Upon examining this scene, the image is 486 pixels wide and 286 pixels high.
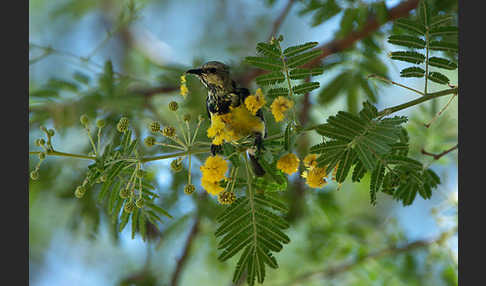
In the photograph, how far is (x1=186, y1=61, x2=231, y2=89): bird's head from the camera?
213cm

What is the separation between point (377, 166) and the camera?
1581mm

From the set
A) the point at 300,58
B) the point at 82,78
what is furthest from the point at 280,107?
the point at 82,78

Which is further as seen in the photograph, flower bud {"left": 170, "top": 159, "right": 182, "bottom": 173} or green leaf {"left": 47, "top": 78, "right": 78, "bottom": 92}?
green leaf {"left": 47, "top": 78, "right": 78, "bottom": 92}

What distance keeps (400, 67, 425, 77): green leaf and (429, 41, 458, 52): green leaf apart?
9cm

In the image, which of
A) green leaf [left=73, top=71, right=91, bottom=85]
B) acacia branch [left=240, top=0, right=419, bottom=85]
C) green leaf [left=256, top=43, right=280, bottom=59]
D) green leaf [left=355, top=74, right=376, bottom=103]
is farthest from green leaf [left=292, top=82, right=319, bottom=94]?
green leaf [left=73, top=71, right=91, bottom=85]

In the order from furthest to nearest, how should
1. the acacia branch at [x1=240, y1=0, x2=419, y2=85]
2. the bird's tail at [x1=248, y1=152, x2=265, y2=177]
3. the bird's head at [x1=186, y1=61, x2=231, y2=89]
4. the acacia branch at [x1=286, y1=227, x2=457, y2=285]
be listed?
the acacia branch at [x1=286, y1=227, x2=457, y2=285], the acacia branch at [x1=240, y1=0, x2=419, y2=85], the bird's head at [x1=186, y1=61, x2=231, y2=89], the bird's tail at [x1=248, y1=152, x2=265, y2=177]

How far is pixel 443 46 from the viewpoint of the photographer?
1.70m

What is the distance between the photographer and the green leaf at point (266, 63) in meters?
1.66

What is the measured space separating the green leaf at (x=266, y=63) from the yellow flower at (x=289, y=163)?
32 cm

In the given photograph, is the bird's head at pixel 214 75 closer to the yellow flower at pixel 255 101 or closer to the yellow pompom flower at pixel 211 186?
the yellow flower at pixel 255 101

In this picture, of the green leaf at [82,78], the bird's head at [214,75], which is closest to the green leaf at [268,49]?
the bird's head at [214,75]

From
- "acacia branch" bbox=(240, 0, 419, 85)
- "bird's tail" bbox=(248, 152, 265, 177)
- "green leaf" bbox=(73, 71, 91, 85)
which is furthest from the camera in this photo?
"green leaf" bbox=(73, 71, 91, 85)

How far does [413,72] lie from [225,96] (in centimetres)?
78

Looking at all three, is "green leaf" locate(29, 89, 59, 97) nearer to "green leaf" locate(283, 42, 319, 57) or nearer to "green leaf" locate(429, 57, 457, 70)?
"green leaf" locate(283, 42, 319, 57)
